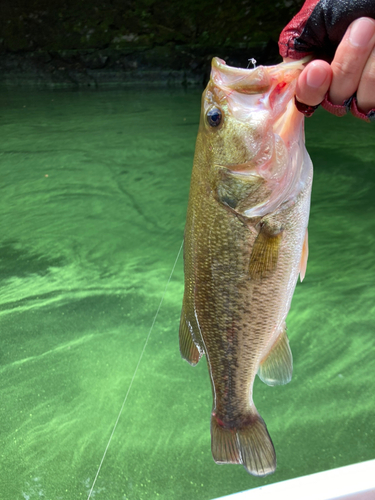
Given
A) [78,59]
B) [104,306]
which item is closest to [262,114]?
[104,306]

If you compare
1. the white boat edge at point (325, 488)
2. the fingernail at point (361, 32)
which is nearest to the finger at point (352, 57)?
the fingernail at point (361, 32)

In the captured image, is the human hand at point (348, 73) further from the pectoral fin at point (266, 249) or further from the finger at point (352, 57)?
the pectoral fin at point (266, 249)

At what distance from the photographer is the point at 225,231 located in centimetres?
94

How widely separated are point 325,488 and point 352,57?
2.70 feet

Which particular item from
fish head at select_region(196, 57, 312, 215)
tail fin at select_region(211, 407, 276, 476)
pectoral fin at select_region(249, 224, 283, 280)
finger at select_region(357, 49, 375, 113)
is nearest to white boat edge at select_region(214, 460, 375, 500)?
tail fin at select_region(211, 407, 276, 476)

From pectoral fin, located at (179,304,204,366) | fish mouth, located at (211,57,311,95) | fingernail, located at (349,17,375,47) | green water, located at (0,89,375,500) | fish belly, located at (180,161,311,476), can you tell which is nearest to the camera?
fingernail, located at (349,17,375,47)

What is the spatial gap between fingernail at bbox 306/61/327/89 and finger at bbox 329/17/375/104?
0.03 m

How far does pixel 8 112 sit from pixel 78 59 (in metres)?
3.69

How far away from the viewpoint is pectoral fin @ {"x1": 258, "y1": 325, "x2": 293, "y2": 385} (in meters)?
1.06

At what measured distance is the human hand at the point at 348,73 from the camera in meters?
0.71

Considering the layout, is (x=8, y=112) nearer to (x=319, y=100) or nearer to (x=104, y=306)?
(x=104, y=306)

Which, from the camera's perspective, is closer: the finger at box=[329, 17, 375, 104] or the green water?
the finger at box=[329, 17, 375, 104]

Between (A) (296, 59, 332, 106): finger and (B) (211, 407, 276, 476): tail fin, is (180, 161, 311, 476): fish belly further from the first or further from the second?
(A) (296, 59, 332, 106): finger

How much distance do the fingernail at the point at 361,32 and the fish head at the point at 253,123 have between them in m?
0.14
